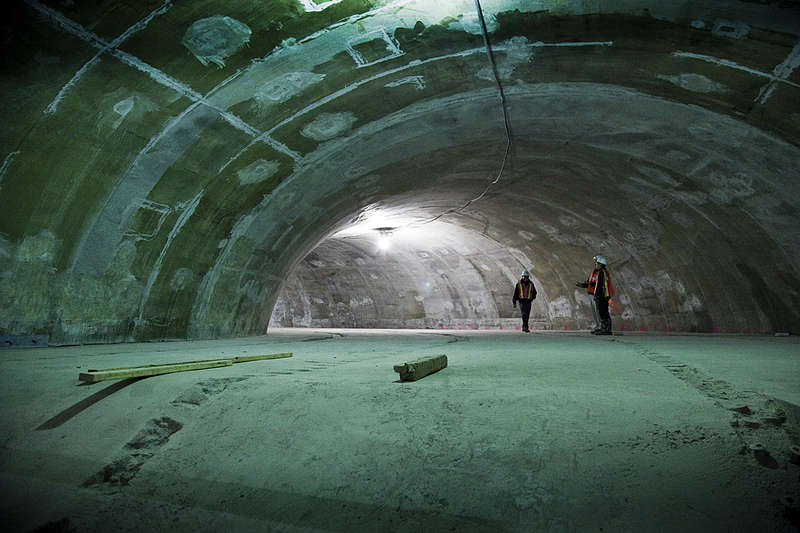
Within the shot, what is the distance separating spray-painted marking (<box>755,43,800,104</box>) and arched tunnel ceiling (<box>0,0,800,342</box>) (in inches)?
1.1

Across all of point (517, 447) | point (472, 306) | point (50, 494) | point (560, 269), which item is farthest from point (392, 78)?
point (472, 306)

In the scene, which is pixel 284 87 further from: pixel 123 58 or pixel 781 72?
pixel 781 72

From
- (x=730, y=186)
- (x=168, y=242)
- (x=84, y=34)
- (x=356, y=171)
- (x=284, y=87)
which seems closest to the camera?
(x=84, y=34)

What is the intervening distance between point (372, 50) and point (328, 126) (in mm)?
1345

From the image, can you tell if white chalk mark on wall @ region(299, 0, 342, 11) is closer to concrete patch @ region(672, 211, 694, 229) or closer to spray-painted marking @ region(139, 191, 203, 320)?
spray-painted marking @ region(139, 191, 203, 320)

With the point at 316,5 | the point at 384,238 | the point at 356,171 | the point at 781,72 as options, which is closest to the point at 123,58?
the point at 316,5

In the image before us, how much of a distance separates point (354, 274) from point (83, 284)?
12.0 m

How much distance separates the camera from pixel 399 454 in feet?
6.78

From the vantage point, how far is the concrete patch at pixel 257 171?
5918mm

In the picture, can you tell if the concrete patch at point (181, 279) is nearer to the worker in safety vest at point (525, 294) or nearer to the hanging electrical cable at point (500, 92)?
the hanging electrical cable at point (500, 92)

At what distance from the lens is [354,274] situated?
17.0m

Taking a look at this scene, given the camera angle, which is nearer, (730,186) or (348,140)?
(348,140)

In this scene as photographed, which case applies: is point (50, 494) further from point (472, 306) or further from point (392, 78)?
point (472, 306)

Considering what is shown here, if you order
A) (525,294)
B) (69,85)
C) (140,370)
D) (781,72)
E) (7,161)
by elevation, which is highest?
(781,72)
